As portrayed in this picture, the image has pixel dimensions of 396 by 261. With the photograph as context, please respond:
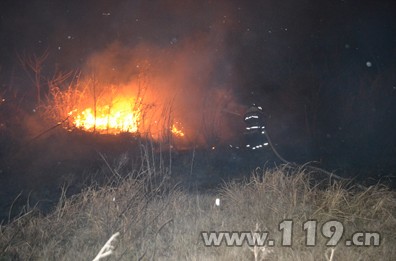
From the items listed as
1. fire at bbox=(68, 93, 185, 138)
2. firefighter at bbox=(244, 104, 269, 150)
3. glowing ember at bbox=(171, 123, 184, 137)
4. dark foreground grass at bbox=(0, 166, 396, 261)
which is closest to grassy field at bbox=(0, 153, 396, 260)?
dark foreground grass at bbox=(0, 166, 396, 261)

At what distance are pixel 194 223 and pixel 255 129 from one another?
25.1 ft

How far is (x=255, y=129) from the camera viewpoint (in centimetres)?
1358

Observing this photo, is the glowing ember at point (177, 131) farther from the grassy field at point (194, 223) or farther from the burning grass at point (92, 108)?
the grassy field at point (194, 223)

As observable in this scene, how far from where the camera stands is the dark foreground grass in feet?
17.2

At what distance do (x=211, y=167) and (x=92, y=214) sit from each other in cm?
655

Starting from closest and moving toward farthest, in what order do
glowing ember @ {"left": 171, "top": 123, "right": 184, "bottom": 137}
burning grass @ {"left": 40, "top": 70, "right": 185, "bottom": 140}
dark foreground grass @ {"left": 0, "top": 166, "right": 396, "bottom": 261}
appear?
dark foreground grass @ {"left": 0, "top": 166, "right": 396, "bottom": 261}, burning grass @ {"left": 40, "top": 70, "right": 185, "bottom": 140}, glowing ember @ {"left": 171, "top": 123, "right": 184, "bottom": 137}

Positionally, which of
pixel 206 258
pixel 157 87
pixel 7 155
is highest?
pixel 157 87

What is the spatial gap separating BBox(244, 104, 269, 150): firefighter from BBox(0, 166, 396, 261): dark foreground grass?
5518 millimetres

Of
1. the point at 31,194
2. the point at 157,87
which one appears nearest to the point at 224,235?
the point at 31,194

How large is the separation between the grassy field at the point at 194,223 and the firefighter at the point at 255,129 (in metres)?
5.47

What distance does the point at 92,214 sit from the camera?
6324 mm

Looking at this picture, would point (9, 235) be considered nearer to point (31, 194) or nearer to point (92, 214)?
point (92, 214)

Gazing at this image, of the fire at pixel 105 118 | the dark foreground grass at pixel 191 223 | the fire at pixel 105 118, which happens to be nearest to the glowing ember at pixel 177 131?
the fire at pixel 105 118

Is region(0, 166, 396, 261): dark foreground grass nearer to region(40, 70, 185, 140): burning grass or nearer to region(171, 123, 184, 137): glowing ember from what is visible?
region(40, 70, 185, 140): burning grass
